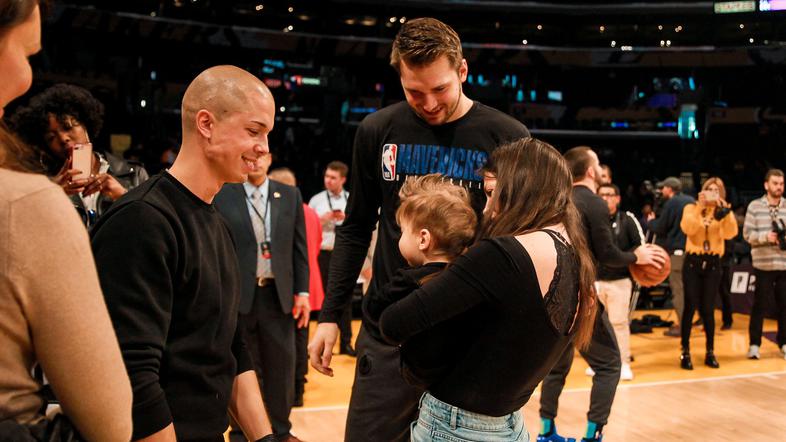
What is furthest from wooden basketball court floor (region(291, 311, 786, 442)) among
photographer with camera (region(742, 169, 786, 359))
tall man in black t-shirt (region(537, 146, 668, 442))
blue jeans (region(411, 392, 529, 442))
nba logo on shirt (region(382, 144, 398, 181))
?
blue jeans (region(411, 392, 529, 442))

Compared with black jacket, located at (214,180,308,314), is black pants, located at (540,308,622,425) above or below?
below

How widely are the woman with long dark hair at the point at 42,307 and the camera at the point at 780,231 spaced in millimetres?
7609

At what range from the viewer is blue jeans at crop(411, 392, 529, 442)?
192cm

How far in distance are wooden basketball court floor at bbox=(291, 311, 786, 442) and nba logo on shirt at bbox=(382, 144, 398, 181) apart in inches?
112

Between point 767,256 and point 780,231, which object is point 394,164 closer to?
point 780,231

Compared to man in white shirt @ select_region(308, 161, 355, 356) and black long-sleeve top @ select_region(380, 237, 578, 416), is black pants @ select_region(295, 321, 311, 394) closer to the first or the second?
man in white shirt @ select_region(308, 161, 355, 356)

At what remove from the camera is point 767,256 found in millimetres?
7723

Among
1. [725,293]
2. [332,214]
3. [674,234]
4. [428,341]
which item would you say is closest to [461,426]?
[428,341]

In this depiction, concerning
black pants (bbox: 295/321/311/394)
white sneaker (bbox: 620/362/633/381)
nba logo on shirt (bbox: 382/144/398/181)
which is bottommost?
white sneaker (bbox: 620/362/633/381)

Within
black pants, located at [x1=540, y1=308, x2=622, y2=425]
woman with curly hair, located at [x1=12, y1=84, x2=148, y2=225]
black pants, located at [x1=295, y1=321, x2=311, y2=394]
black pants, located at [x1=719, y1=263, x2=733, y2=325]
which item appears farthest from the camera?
black pants, located at [x1=719, y1=263, x2=733, y2=325]

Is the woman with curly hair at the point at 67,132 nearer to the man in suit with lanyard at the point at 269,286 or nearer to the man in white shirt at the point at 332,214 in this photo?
the man in suit with lanyard at the point at 269,286

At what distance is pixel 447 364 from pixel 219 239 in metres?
0.65

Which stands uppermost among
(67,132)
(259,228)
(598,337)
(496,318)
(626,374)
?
(67,132)

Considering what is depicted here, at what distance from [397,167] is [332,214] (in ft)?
16.6
